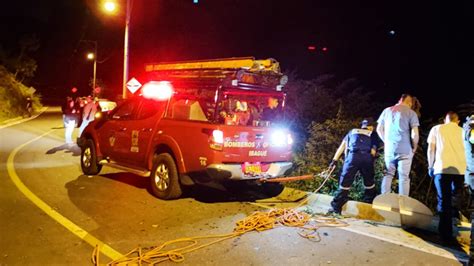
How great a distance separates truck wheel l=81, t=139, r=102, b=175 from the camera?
9589 millimetres

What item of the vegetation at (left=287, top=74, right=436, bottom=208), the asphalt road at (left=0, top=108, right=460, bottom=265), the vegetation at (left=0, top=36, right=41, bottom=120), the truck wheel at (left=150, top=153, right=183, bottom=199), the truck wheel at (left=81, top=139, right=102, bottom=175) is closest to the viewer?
the asphalt road at (left=0, top=108, right=460, bottom=265)

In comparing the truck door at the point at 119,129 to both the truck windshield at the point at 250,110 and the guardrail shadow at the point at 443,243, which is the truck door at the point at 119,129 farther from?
the guardrail shadow at the point at 443,243

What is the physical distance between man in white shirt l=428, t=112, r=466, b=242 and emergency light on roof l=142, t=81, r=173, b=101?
4.29 m

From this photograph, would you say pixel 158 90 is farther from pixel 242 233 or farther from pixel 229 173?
pixel 242 233

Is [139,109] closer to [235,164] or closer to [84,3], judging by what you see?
[235,164]

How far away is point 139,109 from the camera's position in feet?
28.0

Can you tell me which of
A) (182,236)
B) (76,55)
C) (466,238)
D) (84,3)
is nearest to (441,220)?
(466,238)

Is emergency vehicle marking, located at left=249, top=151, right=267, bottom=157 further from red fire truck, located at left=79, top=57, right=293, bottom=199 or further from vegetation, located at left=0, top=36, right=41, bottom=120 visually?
vegetation, located at left=0, top=36, right=41, bottom=120

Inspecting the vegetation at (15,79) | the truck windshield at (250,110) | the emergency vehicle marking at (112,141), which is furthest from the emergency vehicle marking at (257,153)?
the vegetation at (15,79)

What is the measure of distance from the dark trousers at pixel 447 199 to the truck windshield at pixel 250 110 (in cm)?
311

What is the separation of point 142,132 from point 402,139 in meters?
4.44

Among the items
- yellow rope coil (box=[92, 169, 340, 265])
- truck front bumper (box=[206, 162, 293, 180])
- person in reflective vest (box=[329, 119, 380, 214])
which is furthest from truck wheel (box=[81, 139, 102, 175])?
person in reflective vest (box=[329, 119, 380, 214])

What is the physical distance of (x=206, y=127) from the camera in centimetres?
708

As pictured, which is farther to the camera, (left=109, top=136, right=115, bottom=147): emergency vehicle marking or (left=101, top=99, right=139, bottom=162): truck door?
(left=109, top=136, right=115, bottom=147): emergency vehicle marking
